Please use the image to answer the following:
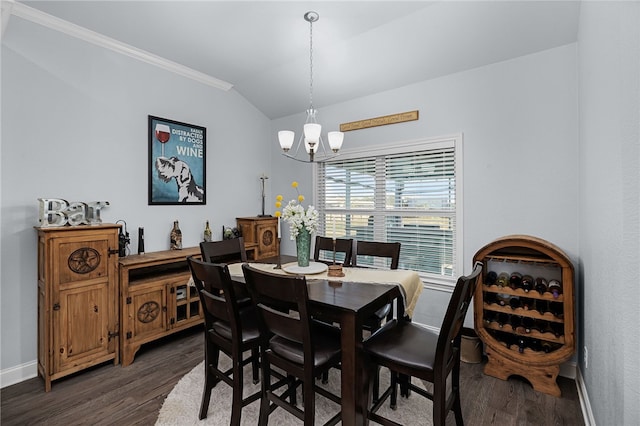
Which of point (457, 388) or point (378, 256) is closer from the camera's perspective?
point (457, 388)

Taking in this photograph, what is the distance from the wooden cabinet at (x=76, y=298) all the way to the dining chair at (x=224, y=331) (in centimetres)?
117

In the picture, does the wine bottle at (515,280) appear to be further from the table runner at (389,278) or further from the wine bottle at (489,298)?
the table runner at (389,278)

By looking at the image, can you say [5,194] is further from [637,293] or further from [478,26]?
[478,26]

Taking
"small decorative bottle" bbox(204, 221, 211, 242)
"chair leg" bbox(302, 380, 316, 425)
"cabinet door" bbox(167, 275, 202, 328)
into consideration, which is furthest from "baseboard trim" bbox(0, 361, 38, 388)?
"chair leg" bbox(302, 380, 316, 425)

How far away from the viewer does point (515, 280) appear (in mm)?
2564

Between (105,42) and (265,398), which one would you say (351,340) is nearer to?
(265,398)

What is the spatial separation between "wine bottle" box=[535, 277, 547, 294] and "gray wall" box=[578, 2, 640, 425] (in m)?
0.25

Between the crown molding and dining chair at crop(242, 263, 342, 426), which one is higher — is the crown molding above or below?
above

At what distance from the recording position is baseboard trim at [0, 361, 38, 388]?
94.8 inches

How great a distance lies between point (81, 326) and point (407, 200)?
3304mm

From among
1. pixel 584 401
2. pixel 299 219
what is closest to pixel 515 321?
pixel 584 401

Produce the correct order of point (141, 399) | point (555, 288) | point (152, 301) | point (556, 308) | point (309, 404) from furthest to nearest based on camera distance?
point (152, 301), point (556, 308), point (555, 288), point (141, 399), point (309, 404)

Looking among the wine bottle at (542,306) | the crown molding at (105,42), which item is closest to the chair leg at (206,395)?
the wine bottle at (542,306)

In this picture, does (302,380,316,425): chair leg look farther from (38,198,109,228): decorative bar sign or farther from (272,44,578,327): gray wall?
(38,198,109,228): decorative bar sign
